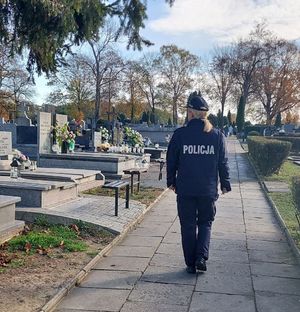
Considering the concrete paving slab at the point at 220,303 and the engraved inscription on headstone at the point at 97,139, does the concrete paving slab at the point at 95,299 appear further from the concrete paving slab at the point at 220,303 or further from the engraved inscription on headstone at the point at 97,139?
the engraved inscription on headstone at the point at 97,139

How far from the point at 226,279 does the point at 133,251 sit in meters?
1.52

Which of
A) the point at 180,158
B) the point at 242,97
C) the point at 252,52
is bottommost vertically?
the point at 180,158

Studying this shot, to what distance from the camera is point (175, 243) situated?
6.66 m

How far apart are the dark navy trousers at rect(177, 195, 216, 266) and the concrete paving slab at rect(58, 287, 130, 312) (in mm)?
1018

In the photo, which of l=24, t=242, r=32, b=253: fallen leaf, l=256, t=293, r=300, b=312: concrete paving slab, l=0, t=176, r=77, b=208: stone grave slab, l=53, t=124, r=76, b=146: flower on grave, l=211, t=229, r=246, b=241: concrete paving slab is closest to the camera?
l=256, t=293, r=300, b=312: concrete paving slab

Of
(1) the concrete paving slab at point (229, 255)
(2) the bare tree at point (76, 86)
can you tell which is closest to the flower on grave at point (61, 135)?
(1) the concrete paving slab at point (229, 255)

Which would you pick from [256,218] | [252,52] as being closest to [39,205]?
[256,218]

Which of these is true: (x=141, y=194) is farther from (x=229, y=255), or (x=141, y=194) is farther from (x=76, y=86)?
(x=76, y=86)

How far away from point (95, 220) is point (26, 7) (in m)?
3.40

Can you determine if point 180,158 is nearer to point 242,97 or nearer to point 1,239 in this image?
point 1,239

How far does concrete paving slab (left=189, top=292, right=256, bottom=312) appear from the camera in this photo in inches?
163

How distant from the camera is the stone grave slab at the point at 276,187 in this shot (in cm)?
1341

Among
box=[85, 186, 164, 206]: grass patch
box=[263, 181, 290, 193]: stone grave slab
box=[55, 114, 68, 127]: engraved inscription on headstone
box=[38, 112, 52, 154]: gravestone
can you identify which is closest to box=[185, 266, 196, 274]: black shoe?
box=[85, 186, 164, 206]: grass patch

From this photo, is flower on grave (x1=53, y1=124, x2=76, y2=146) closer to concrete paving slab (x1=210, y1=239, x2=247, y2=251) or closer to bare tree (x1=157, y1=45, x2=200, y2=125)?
concrete paving slab (x1=210, y1=239, x2=247, y2=251)
